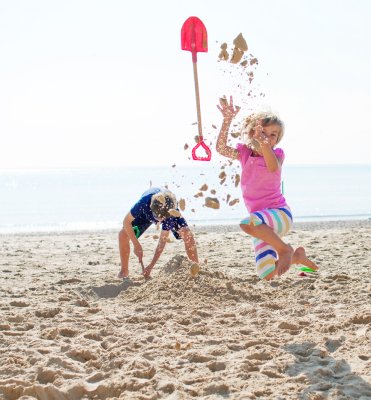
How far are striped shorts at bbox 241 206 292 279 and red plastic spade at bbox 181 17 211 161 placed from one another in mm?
591

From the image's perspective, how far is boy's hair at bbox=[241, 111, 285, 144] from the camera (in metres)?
4.04

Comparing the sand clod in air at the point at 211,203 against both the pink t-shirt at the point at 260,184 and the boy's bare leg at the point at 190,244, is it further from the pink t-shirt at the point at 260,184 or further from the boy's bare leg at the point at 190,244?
the boy's bare leg at the point at 190,244

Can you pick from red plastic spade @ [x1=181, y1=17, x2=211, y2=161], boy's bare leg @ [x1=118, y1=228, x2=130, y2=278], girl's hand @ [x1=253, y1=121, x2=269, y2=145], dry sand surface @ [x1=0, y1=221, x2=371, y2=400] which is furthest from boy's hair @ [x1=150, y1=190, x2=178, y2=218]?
girl's hand @ [x1=253, y1=121, x2=269, y2=145]

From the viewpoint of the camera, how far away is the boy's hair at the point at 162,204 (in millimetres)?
5430

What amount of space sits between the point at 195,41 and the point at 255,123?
2.65 ft

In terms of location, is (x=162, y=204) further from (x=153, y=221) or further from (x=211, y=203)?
(x=211, y=203)

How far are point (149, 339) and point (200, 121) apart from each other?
162 centimetres

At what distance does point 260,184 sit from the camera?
4156 mm

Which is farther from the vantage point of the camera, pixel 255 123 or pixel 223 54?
pixel 223 54

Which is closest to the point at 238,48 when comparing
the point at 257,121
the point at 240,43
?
the point at 240,43

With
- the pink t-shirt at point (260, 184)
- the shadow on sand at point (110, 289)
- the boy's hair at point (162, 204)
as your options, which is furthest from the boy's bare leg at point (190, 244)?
the pink t-shirt at point (260, 184)

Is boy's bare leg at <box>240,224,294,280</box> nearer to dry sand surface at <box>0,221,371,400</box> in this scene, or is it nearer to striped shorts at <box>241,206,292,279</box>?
striped shorts at <box>241,206,292,279</box>

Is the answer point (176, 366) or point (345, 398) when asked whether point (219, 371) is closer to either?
point (176, 366)

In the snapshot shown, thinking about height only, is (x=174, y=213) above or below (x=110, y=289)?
above
